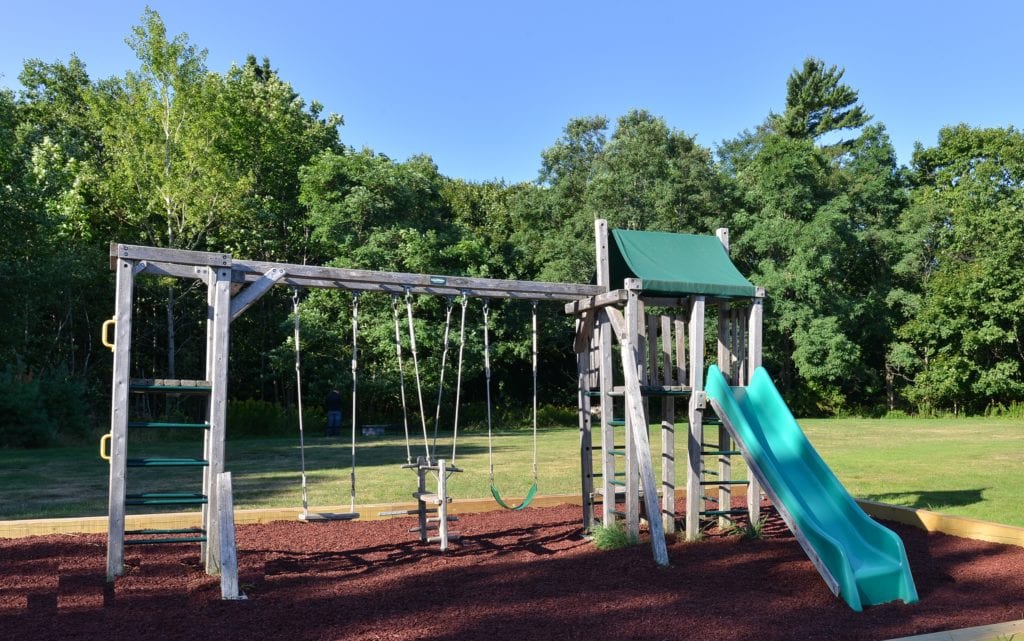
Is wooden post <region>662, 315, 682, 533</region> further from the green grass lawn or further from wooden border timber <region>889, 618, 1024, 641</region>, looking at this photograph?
wooden border timber <region>889, 618, 1024, 641</region>

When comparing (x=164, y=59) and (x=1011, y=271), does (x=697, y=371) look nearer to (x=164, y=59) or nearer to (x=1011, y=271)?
(x=164, y=59)

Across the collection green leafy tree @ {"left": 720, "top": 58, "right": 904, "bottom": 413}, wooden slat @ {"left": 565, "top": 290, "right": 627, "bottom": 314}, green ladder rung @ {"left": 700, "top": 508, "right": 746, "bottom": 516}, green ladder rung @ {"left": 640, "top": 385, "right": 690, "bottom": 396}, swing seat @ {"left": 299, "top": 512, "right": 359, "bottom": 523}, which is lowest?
green ladder rung @ {"left": 700, "top": 508, "right": 746, "bottom": 516}

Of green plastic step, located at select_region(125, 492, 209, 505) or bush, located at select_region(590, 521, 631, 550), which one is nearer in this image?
green plastic step, located at select_region(125, 492, 209, 505)

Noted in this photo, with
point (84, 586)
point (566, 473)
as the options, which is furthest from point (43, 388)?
point (84, 586)

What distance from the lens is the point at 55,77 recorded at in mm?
30891

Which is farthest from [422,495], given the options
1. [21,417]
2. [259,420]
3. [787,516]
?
[259,420]

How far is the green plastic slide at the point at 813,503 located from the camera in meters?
5.34

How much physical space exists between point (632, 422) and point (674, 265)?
1591 mm

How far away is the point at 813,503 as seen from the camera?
634 centimetres

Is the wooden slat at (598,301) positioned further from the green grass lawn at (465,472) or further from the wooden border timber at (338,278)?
the green grass lawn at (465,472)

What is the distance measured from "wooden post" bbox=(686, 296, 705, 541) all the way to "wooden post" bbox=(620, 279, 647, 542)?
459 millimetres

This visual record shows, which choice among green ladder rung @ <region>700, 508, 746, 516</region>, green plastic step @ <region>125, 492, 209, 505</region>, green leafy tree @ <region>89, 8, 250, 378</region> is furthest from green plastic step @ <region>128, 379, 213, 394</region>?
green leafy tree @ <region>89, 8, 250, 378</region>

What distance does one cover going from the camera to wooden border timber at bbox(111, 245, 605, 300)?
244 inches

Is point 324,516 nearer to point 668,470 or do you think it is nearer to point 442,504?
point 442,504
